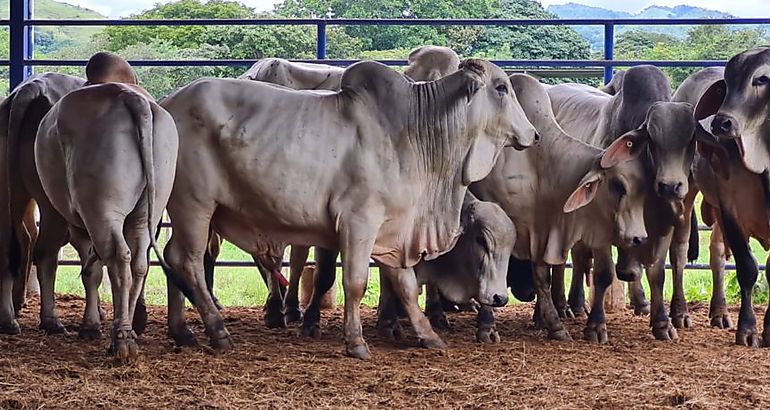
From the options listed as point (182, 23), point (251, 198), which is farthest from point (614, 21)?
point (251, 198)

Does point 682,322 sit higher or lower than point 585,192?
lower

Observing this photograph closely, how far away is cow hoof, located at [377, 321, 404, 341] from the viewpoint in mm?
5984

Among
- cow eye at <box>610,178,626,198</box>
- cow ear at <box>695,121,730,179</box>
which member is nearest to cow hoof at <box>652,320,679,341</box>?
cow eye at <box>610,178,626,198</box>

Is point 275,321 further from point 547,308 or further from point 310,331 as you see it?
point 547,308

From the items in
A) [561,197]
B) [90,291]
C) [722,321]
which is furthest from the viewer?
[722,321]

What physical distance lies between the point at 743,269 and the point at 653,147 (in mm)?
826

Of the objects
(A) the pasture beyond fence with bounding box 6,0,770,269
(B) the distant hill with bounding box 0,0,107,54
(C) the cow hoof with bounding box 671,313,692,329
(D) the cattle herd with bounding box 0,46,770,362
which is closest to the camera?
(D) the cattle herd with bounding box 0,46,770,362

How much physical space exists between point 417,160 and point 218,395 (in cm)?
170

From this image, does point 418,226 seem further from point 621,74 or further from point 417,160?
point 621,74

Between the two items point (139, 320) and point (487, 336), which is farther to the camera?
point (487, 336)

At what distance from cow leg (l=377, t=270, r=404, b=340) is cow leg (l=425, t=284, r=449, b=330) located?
13.7 inches

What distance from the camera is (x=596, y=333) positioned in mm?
6043

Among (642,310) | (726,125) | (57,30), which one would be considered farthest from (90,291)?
(57,30)

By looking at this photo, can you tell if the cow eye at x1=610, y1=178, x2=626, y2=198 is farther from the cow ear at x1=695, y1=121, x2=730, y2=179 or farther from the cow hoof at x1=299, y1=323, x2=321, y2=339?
the cow hoof at x1=299, y1=323, x2=321, y2=339
